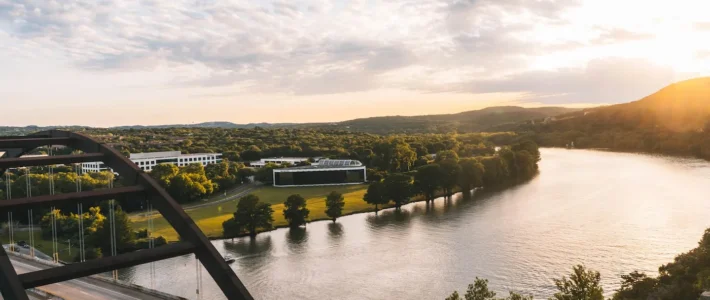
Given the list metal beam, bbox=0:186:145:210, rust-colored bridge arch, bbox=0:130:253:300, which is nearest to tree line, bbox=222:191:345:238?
rust-colored bridge arch, bbox=0:130:253:300

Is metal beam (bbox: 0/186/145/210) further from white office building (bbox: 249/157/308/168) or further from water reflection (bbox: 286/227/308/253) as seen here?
white office building (bbox: 249/157/308/168)

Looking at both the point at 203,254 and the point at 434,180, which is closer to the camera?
the point at 203,254

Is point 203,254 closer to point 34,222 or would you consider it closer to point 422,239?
point 422,239

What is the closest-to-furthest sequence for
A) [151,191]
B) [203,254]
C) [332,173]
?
1. [203,254]
2. [151,191]
3. [332,173]

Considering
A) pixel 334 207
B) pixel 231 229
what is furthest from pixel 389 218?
pixel 231 229

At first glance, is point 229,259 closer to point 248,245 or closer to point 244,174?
point 248,245

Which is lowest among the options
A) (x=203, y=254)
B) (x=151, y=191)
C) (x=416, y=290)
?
(x=416, y=290)

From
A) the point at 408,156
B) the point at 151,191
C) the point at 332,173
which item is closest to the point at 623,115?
the point at 408,156
